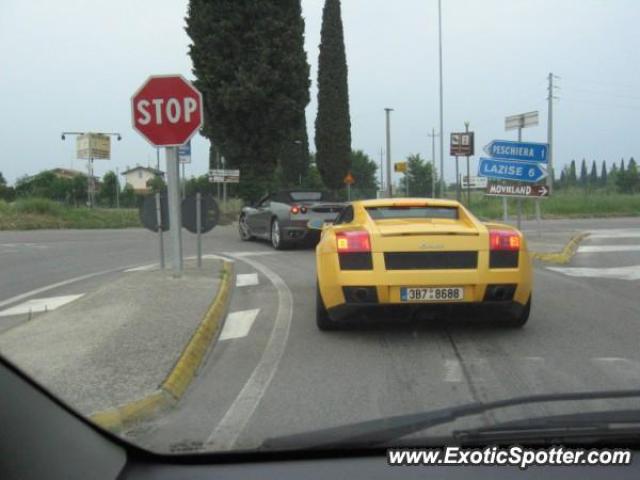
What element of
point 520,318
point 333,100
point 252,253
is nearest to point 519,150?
point 252,253

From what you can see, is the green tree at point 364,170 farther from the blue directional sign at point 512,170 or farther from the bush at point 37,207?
the blue directional sign at point 512,170

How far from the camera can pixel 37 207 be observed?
1249 inches

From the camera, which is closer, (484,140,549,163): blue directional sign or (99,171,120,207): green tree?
(484,140,549,163): blue directional sign

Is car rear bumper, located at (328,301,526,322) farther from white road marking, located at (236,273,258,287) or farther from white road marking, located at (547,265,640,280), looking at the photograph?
white road marking, located at (547,265,640,280)

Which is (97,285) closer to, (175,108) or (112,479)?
(175,108)

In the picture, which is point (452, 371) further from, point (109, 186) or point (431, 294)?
point (109, 186)

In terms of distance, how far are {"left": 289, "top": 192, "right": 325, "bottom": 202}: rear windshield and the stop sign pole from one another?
633 centimetres

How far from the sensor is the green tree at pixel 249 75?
31.6 metres

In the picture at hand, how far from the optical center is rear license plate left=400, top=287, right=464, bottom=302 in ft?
20.4

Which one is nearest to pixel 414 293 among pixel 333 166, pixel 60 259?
pixel 60 259

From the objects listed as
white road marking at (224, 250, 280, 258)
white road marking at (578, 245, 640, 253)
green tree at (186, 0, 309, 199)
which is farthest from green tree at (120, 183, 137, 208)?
white road marking at (578, 245, 640, 253)

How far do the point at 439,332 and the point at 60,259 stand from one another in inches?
441

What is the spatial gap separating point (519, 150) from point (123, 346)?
39.5ft

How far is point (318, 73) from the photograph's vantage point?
4475 cm
